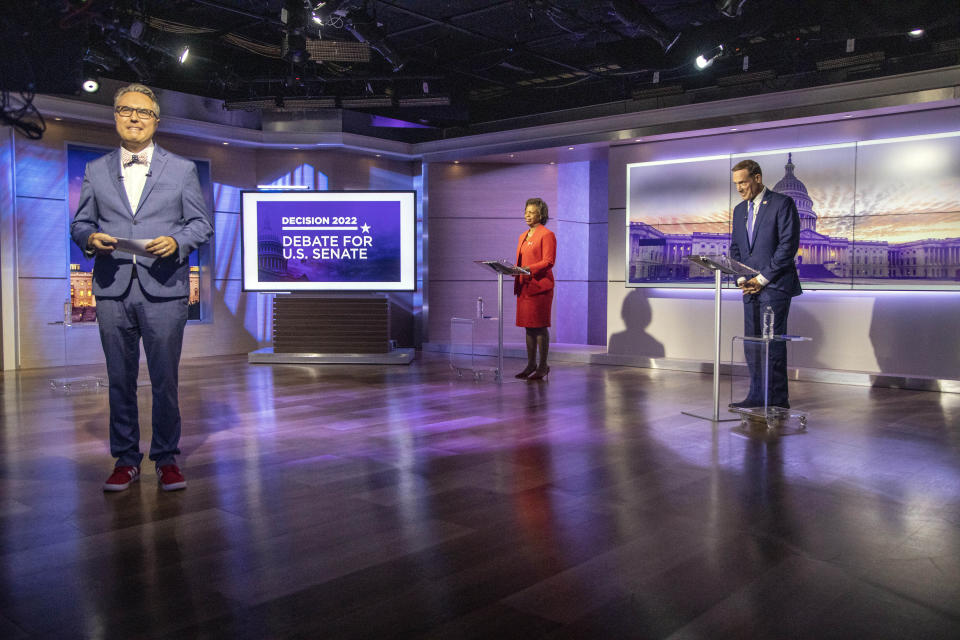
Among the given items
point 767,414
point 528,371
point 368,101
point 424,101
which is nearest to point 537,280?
point 528,371

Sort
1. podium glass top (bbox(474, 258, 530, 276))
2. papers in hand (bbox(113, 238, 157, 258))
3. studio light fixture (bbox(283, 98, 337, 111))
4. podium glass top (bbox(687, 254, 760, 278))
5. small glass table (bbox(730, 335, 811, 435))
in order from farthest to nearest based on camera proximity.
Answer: studio light fixture (bbox(283, 98, 337, 111))
podium glass top (bbox(474, 258, 530, 276))
small glass table (bbox(730, 335, 811, 435))
podium glass top (bbox(687, 254, 760, 278))
papers in hand (bbox(113, 238, 157, 258))

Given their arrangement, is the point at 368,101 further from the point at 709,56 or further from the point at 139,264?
the point at 139,264

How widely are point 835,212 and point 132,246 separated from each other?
19.8 feet

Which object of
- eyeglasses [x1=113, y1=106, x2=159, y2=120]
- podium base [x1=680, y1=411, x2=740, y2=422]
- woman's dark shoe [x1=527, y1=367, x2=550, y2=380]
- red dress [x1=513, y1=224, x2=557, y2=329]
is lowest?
podium base [x1=680, y1=411, x2=740, y2=422]

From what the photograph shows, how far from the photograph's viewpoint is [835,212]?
668 cm

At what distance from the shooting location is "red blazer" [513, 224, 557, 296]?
636 cm

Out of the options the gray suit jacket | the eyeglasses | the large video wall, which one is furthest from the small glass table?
the eyeglasses

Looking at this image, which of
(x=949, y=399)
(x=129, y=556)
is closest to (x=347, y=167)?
(x=949, y=399)

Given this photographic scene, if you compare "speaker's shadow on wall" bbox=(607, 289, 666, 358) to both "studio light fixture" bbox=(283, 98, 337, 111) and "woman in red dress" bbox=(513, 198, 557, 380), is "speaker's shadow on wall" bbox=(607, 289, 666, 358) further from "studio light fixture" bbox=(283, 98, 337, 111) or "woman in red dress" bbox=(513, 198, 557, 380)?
"studio light fixture" bbox=(283, 98, 337, 111)

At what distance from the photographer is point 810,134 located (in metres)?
6.74

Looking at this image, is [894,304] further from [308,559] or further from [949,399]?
[308,559]

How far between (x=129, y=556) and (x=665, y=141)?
21.8ft

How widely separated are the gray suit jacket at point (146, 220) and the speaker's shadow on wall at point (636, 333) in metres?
5.60

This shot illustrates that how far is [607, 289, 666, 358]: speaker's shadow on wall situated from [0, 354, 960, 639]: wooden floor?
125 inches
